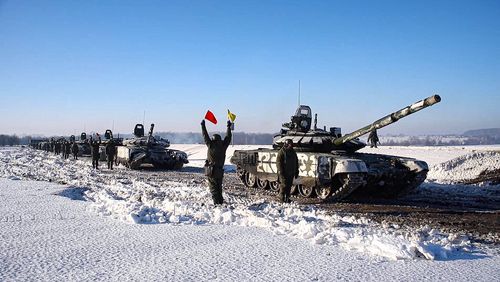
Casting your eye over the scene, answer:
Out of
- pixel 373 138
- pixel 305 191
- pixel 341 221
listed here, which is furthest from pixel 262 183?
pixel 373 138

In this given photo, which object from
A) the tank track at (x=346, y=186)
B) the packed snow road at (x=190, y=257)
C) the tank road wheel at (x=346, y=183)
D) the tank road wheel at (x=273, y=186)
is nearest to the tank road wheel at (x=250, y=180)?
the tank road wheel at (x=273, y=186)

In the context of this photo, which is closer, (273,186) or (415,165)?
(415,165)

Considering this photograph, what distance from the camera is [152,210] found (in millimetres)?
7387

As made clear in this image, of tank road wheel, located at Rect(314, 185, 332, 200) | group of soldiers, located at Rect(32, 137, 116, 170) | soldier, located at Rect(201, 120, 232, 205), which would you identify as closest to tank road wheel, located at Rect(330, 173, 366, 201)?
tank road wheel, located at Rect(314, 185, 332, 200)

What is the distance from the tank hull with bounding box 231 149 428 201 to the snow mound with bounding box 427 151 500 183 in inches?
229

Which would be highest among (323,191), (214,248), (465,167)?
(465,167)

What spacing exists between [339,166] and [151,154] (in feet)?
44.2

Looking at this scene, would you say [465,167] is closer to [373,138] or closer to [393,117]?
[373,138]

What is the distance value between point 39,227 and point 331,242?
3944 mm

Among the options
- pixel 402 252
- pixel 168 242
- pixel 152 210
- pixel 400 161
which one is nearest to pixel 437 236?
pixel 402 252

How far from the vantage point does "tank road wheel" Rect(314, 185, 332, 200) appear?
1182 cm

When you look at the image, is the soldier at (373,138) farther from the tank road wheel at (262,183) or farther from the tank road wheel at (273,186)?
the tank road wheel at (273,186)

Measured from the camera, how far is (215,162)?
9.30 metres

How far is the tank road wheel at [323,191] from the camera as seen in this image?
11.8 metres
